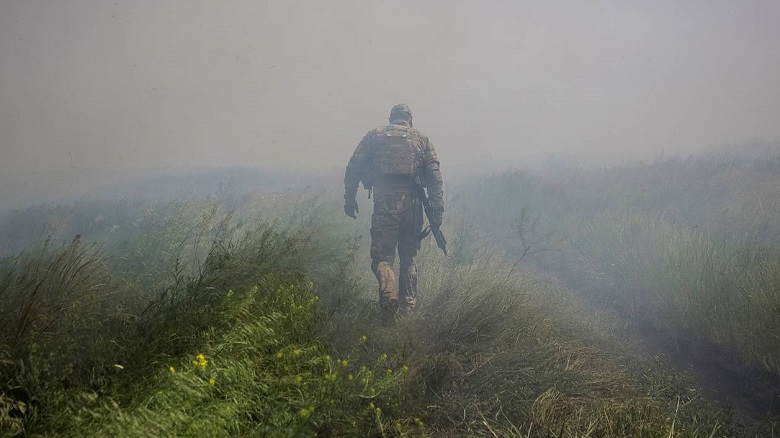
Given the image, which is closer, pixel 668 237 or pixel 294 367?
pixel 294 367

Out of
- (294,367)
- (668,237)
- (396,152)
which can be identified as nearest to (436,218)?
(396,152)

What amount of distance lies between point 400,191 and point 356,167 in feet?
3.17

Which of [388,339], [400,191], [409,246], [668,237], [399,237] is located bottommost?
[668,237]

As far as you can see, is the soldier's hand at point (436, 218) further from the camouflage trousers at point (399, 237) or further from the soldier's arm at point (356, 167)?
the soldier's arm at point (356, 167)

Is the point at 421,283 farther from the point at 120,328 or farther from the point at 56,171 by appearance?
the point at 56,171

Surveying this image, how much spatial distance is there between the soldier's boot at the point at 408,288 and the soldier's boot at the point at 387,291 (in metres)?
0.40

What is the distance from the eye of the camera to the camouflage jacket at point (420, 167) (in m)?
5.41

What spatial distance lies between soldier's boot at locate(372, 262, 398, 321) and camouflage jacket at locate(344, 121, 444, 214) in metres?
1.33

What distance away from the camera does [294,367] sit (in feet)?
5.87

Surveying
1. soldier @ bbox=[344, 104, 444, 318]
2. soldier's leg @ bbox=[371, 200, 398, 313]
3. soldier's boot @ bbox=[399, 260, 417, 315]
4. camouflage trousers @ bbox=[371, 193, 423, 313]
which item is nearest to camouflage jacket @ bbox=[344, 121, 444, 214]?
soldier @ bbox=[344, 104, 444, 318]

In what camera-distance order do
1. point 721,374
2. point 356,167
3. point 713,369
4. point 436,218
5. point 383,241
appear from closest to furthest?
point 721,374 → point 713,369 → point 383,241 → point 436,218 → point 356,167

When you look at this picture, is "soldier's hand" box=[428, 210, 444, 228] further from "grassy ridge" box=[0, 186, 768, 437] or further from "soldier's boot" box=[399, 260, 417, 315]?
"grassy ridge" box=[0, 186, 768, 437]

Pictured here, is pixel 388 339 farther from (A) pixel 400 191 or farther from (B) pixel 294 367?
(A) pixel 400 191

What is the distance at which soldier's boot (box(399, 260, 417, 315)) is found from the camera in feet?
15.7
